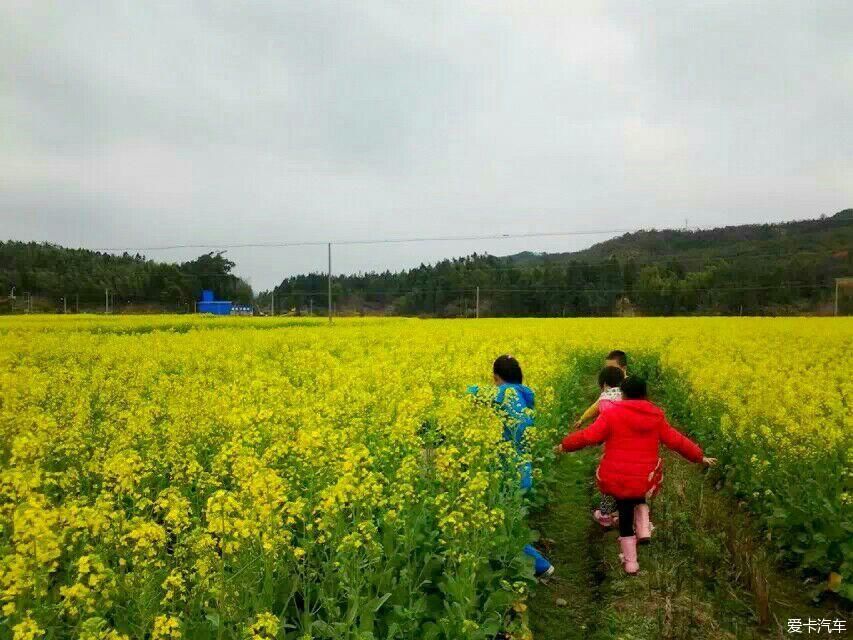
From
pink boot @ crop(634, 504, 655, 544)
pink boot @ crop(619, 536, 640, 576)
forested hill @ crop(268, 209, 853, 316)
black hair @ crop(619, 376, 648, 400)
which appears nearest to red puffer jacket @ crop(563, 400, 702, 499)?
black hair @ crop(619, 376, 648, 400)

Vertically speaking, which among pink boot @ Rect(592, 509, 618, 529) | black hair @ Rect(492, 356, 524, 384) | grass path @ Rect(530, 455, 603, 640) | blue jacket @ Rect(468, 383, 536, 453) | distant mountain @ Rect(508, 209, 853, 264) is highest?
distant mountain @ Rect(508, 209, 853, 264)

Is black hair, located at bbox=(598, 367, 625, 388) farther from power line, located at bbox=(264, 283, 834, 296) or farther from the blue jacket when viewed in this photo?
power line, located at bbox=(264, 283, 834, 296)

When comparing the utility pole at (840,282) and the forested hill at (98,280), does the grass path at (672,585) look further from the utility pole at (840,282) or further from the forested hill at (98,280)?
the forested hill at (98,280)

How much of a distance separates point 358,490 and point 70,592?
1518 millimetres

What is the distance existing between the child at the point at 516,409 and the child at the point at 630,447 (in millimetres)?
498

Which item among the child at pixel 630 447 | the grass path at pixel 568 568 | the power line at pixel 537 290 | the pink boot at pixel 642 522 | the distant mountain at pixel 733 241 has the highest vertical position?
the distant mountain at pixel 733 241

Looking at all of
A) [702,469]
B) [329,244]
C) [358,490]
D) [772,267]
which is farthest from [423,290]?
[358,490]

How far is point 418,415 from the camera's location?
622cm

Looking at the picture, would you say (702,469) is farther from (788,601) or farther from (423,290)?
(423,290)

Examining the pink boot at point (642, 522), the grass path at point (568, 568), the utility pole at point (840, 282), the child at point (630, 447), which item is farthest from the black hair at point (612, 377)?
the utility pole at point (840, 282)

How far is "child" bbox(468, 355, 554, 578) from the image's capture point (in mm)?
5633

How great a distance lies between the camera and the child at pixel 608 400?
703 cm

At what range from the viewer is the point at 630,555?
5.84 metres

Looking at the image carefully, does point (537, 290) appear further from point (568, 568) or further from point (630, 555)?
point (630, 555)
